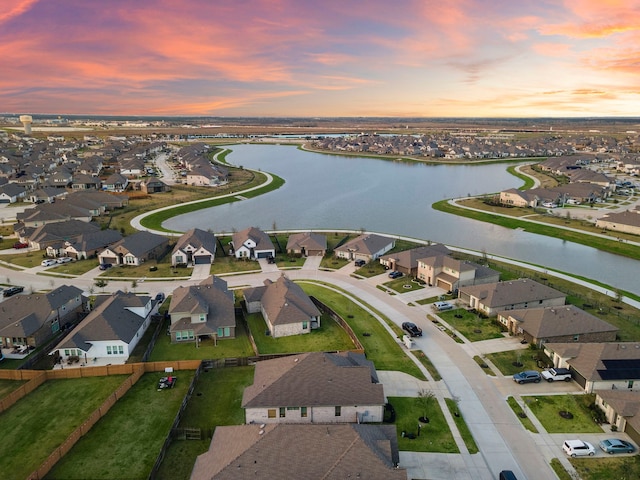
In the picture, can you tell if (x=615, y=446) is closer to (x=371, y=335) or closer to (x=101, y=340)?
(x=371, y=335)

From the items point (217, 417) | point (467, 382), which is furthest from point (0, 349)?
point (467, 382)

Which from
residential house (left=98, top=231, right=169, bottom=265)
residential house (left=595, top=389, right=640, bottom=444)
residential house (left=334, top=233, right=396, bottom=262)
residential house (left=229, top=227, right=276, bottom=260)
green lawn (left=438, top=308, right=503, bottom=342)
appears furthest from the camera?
residential house (left=229, top=227, right=276, bottom=260)

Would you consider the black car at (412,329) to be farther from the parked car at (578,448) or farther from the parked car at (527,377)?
the parked car at (578,448)

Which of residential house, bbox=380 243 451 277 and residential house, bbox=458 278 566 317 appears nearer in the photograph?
residential house, bbox=458 278 566 317

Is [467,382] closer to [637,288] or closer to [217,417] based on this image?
[217,417]

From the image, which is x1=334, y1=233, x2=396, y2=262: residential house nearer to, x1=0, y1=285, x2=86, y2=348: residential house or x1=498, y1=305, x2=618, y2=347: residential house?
x1=498, y1=305, x2=618, y2=347: residential house

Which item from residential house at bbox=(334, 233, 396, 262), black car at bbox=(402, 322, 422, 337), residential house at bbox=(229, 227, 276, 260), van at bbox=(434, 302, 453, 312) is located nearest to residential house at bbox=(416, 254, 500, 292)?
van at bbox=(434, 302, 453, 312)

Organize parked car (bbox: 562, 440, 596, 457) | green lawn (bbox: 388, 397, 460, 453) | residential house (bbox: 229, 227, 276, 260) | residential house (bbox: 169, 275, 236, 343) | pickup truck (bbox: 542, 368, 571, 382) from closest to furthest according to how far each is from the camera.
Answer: parked car (bbox: 562, 440, 596, 457), green lawn (bbox: 388, 397, 460, 453), pickup truck (bbox: 542, 368, 571, 382), residential house (bbox: 169, 275, 236, 343), residential house (bbox: 229, 227, 276, 260)
